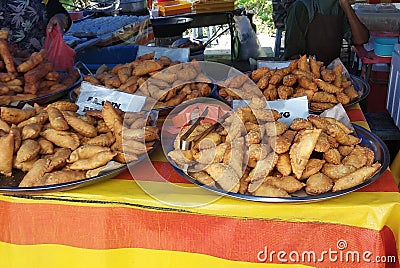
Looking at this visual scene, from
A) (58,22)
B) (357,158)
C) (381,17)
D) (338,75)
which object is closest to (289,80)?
(338,75)

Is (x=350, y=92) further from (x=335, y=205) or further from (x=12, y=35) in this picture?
(x=12, y=35)

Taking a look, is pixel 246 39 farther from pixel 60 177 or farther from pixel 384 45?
pixel 60 177

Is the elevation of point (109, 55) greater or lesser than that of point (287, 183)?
lesser

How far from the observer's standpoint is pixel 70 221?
1.43 metres

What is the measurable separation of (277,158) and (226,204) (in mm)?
228

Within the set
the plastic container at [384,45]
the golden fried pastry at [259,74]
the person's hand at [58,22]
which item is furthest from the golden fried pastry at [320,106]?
the plastic container at [384,45]

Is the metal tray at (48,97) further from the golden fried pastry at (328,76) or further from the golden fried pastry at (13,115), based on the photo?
the golden fried pastry at (328,76)

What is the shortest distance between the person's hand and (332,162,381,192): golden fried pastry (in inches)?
87.4

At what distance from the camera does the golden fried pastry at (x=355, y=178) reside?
1.28m

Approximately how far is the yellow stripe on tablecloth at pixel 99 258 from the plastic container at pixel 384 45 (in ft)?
9.17

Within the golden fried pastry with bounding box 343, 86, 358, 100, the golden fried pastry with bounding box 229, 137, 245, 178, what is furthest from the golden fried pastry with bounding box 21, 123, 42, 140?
the golden fried pastry with bounding box 343, 86, 358, 100

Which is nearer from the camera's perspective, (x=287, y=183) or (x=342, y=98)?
(x=287, y=183)

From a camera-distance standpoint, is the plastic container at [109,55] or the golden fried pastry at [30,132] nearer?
the golden fried pastry at [30,132]

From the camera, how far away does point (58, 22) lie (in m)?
2.91
